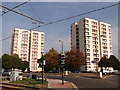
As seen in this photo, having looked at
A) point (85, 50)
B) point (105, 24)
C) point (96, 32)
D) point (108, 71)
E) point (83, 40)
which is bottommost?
point (108, 71)

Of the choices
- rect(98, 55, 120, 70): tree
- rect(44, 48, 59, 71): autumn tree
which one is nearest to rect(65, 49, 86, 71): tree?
rect(44, 48, 59, 71): autumn tree

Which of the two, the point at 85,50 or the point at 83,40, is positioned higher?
the point at 83,40

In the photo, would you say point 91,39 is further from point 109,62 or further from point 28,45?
point 28,45

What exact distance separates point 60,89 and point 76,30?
2809 inches

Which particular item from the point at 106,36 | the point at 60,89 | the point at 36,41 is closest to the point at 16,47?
the point at 36,41

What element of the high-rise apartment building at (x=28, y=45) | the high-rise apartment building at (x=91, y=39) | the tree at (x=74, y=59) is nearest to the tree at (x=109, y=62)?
the high-rise apartment building at (x=91, y=39)

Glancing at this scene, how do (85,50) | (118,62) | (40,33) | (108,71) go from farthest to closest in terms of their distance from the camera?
(40,33) < (85,50) < (118,62) < (108,71)

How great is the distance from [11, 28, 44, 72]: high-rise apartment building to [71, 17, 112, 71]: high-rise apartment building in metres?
24.9

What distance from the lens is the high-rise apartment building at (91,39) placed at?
7462 cm

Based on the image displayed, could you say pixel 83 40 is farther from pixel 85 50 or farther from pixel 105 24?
pixel 105 24

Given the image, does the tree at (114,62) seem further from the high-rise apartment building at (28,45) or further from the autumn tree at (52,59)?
the high-rise apartment building at (28,45)

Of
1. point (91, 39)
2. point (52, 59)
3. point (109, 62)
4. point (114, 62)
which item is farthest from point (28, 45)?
point (114, 62)

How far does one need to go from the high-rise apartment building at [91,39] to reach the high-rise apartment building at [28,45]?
24867mm

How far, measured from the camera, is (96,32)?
7988cm
